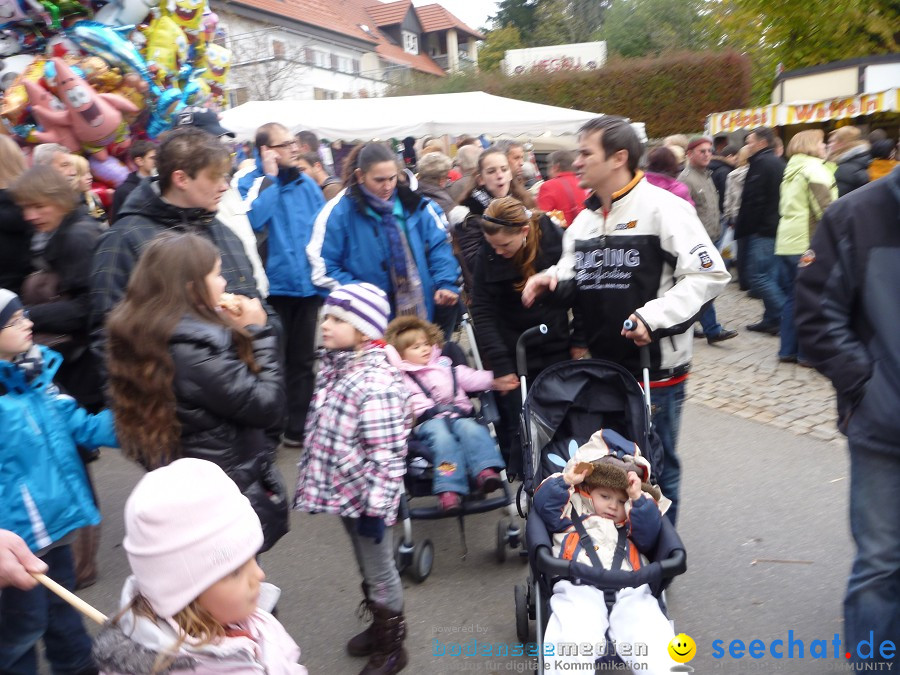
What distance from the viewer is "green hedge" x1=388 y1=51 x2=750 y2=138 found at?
2691 centimetres

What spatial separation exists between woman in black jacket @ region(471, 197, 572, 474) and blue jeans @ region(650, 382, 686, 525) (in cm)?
79

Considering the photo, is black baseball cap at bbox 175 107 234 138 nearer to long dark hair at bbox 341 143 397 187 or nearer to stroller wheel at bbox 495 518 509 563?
long dark hair at bbox 341 143 397 187

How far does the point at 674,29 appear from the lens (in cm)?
4141

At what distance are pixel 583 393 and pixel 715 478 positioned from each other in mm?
2130

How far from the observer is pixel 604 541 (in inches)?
122

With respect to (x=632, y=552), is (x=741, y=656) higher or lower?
lower

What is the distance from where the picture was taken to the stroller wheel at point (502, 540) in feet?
13.8

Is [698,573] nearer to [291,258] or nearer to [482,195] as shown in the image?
[482,195]

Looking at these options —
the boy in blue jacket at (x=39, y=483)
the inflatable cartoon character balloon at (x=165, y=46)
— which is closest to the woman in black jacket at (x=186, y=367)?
the boy in blue jacket at (x=39, y=483)

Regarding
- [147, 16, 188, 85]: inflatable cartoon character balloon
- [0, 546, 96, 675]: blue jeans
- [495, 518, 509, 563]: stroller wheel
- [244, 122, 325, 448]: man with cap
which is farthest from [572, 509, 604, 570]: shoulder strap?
[147, 16, 188, 85]: inflatable cartoon character balloon

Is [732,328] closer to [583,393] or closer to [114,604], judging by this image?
[583,393]

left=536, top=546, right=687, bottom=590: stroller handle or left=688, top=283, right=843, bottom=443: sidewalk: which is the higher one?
left=536, top=546, right=687, bottom=590: stroller handle

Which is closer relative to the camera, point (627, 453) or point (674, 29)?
point (627, 453)

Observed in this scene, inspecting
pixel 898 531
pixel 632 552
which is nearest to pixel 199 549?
pixel 632 552
